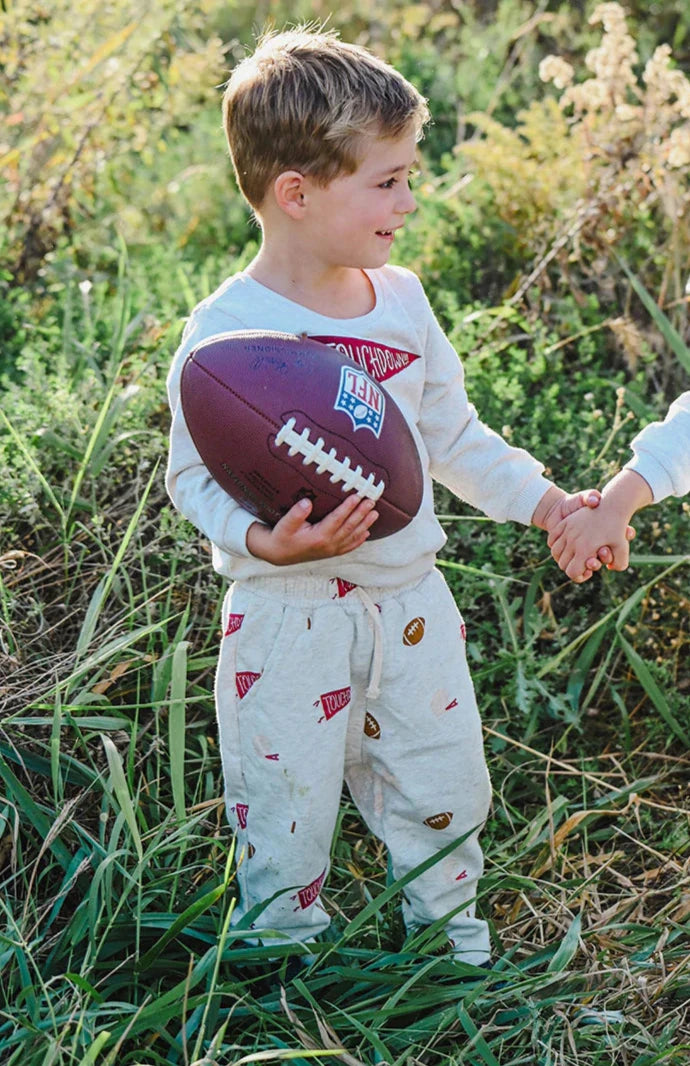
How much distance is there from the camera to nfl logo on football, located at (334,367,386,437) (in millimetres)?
2158

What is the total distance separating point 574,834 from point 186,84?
344cm

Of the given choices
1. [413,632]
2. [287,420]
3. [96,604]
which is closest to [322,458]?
[287,420]

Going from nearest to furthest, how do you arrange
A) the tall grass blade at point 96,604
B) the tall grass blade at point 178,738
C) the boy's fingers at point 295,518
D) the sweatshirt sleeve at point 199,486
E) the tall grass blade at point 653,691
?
the boy's fingers at point 295,518 → the sweatshirt sleeve at point 199,486 → the tall grass blade at point 178,738 → the tall grass blade at point 96,604 → the tall grass blade at point 653,691

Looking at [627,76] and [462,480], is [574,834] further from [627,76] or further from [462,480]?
[627,76]

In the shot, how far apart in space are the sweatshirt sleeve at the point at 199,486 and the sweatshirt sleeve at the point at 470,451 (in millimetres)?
435

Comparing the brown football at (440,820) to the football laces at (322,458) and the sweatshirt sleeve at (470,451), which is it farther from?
the football laces at (322,458)

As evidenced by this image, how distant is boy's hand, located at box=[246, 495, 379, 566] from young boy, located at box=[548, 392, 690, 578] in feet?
1.65

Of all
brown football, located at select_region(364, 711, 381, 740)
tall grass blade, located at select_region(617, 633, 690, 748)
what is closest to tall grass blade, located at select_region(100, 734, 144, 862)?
brown football, located at select_region(364, 711, 381, 740)

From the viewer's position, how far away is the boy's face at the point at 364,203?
7.41ft

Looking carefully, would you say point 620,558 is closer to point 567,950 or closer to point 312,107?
point 567,950

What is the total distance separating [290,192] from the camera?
7.48 ft

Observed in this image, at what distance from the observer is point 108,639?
2.93 meters

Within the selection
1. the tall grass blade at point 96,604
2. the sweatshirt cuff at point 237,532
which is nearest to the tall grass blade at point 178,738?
Answer: the tall grass blade at point 96,604

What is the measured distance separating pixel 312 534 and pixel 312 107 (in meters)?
0.73
